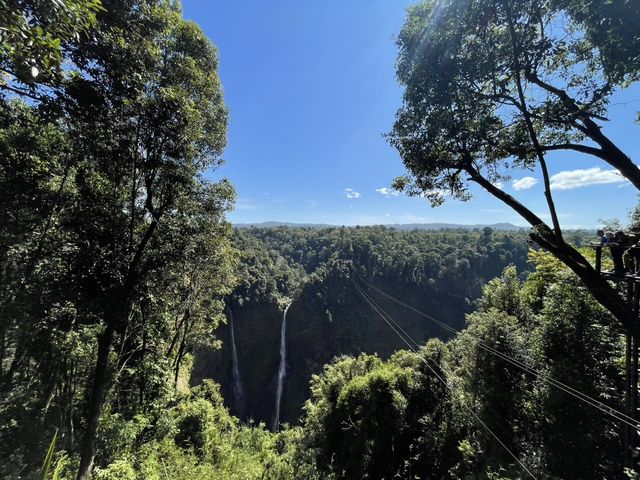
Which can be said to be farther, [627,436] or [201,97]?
[201,97]

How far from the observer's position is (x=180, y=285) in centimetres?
762

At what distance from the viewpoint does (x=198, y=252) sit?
7277 millimetres

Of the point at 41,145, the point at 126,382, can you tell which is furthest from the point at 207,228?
the point at 126,382

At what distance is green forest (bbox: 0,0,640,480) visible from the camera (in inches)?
164

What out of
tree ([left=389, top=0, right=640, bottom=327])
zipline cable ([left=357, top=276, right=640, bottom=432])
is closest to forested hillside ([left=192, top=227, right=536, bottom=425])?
zipline cable ([left=357, top=276, right=640, bottom=432])

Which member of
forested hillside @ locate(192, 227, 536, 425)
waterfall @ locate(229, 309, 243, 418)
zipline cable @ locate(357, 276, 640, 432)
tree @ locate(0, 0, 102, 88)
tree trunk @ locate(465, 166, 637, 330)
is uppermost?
tree @ locate(0, 0, 102, 88)

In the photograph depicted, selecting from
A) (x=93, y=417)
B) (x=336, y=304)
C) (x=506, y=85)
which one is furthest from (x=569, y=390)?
(x=336, y=304)

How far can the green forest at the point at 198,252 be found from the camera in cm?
416

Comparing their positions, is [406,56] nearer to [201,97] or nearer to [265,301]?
[201,97]

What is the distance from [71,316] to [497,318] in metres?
11.4

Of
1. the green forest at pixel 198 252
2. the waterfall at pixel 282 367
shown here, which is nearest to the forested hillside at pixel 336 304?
the waterfall at pixel 282 367

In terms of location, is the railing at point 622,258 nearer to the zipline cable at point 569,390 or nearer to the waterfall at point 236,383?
the zipline cable at point 569,390

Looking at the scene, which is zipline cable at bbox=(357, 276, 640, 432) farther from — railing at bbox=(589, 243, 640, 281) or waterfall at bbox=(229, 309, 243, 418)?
waterfall at bbox=(229, 309, 243, 418)

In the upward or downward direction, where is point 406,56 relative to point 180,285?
upward
